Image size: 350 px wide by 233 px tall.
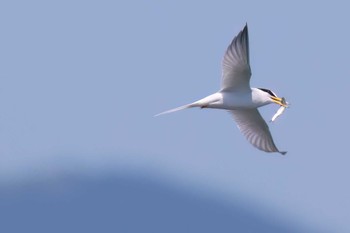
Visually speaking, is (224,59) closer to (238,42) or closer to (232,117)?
(238,42)

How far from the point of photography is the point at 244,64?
1095 inches

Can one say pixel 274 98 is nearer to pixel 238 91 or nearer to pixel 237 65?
pixel 238 91

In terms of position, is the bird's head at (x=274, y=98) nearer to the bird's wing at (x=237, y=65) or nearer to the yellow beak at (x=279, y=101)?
the yellow beak at (x=279, y=101)

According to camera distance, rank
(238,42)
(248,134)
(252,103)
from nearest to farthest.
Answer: (238,42) < (252,103) < (248,134)

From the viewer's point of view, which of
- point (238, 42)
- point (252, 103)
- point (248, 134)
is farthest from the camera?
point (248, 134)

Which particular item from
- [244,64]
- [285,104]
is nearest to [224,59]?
[244,64]

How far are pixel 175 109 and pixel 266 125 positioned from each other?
4279 mm

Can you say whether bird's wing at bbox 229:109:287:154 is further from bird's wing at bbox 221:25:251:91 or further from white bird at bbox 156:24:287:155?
bird's wing at bbox 221:25:251:91

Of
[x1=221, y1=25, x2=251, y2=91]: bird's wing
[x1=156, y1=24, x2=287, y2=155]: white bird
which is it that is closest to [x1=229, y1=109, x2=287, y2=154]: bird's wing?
[x1=156, y1=24, x2=287, y2=155]: white bird

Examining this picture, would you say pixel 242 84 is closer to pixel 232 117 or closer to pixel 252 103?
pixel 252 103

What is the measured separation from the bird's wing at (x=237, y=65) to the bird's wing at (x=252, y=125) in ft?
7.19

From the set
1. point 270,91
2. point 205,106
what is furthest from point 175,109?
point 270,91

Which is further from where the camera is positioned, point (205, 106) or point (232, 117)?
point (232, 117)

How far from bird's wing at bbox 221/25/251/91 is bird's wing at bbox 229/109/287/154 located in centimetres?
219
